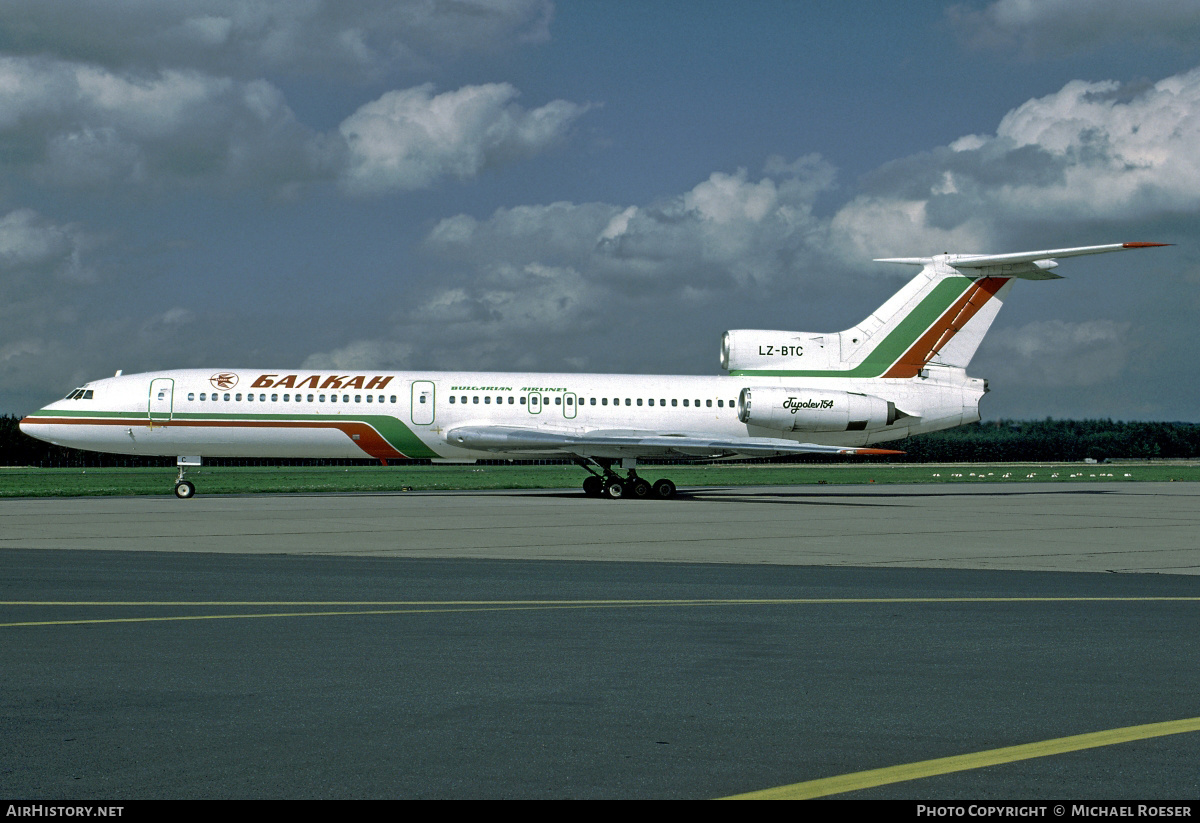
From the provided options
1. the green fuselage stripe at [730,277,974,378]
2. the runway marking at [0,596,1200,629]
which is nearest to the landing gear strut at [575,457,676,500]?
the green fuselage stripe at [730,277,974,378]

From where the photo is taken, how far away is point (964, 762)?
5.77 m

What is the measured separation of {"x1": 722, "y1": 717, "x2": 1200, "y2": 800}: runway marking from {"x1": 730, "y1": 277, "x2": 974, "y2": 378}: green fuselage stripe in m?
31.0

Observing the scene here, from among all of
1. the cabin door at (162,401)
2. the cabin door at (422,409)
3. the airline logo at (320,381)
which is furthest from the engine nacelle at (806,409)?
the cabin door at (162,401)

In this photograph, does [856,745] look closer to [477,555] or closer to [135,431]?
[477,555]

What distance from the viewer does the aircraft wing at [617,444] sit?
33.8 meters

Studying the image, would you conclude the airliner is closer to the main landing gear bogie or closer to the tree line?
the main landing gear bogie

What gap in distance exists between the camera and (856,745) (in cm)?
611

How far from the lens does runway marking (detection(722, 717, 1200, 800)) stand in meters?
5.31

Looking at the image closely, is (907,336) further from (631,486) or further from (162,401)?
(162,401)

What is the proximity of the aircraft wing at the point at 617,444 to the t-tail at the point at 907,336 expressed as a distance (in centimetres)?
315

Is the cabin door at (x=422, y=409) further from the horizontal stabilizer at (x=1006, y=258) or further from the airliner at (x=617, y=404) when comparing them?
the horizontal stabilizer at (x=1006, y=258)

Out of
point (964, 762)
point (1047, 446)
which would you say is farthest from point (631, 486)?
point (1047, 446)

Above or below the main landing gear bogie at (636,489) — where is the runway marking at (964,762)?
below

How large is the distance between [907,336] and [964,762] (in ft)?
107
